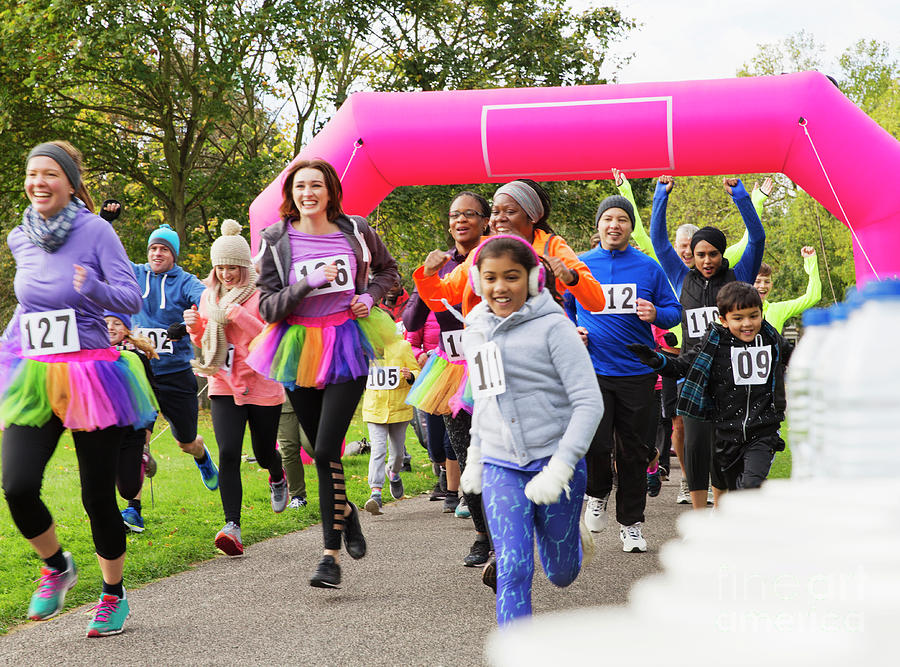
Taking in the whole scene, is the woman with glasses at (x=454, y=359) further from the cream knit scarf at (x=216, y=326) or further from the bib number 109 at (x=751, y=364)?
the bib number 109 at (x=751, y=364)

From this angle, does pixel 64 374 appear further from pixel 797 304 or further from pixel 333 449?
pixel 797 304

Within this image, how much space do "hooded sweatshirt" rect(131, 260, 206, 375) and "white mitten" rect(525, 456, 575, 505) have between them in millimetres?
4560

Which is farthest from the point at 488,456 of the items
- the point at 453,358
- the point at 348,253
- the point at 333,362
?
the point at 453,358

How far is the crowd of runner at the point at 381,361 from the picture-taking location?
13.0ft

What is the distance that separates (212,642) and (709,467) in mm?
3276

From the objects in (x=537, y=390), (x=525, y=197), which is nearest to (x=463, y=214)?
(x=525, y=197)

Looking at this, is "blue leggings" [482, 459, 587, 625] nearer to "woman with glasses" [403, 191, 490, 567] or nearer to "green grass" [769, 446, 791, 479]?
"woman with glasses" [403, 191, 490, 567]

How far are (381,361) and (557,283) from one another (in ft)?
3.72

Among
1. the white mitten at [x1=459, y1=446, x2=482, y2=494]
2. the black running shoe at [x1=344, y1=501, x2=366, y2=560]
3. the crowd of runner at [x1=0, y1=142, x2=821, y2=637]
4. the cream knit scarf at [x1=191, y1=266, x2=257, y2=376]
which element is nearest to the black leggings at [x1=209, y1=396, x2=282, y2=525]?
the crowd of runner at [x1=0, y1=142, x2=821, y2=637]

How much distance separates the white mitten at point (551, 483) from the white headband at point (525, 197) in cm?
203

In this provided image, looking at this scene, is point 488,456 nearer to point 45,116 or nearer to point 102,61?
point 102,61

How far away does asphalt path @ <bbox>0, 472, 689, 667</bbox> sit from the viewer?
170 inches

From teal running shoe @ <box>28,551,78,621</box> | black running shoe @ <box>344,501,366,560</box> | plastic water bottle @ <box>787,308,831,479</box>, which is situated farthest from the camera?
black running shoe @ <box>344,501,366,560</box>

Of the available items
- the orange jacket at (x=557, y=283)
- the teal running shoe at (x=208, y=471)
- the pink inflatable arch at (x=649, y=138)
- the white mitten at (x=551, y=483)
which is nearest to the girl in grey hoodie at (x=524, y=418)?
the white mitten at (x=551, y=483)
